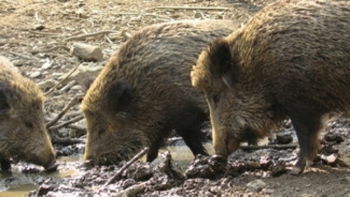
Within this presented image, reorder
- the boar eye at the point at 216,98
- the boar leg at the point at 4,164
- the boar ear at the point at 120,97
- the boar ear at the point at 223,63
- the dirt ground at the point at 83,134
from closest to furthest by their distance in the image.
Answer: the dirt ground at the point at 83,134
the boar ear at the point at 223,63
the boar eye at the point at 216,98
the boar ear at the point at 120,97
the boar leg at the point at 4,164

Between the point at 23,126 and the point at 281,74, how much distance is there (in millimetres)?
3389

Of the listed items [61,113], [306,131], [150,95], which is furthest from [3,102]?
[306,131]

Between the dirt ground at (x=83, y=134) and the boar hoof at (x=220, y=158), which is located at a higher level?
the boar hoof at (x=220, y=158)

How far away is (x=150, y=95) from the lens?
9703mm

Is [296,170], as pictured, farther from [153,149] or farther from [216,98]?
[153,149]

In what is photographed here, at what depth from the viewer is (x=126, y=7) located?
53.6ft

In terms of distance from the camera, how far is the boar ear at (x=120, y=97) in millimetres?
9664

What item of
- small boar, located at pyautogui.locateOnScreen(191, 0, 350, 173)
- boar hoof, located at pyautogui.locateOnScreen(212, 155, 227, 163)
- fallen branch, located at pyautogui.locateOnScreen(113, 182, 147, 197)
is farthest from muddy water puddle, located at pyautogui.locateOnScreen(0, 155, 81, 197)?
small boar, located at pyautogui.locateOnScreen(191, 0, 350, 173)

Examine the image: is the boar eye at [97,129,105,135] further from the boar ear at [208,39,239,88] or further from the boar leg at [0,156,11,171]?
the boar ear at [208,39,239,88]

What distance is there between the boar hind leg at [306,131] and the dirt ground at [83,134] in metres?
0.11

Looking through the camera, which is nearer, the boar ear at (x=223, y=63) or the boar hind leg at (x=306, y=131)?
the boar hind leg at (x=306, y=131)

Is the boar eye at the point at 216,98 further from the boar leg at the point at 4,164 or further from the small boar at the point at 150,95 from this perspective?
the boar leg at the point at 4,164

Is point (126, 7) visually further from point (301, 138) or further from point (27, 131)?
point (301, 138)

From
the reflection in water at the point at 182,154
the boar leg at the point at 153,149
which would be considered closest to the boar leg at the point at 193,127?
the reflection in water at the point at 182,154
